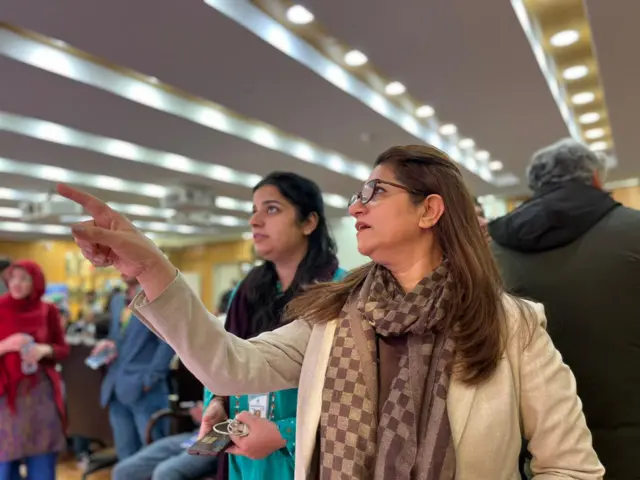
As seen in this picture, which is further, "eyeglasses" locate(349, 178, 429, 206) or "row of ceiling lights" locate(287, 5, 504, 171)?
"row of ceiling lights" locate(287, 5, 504, 171)

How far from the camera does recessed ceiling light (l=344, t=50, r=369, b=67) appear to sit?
4.11 m

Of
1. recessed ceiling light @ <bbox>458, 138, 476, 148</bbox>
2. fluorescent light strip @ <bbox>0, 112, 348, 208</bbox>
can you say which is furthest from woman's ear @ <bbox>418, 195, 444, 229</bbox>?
recessed ceiling light @ <bbox>458, 138, 476, 148</bbox>

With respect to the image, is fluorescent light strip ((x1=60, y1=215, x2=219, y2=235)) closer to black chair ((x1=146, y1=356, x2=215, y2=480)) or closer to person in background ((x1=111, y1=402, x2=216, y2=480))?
black chair ((x1=146, y1=356, x2=215, y2=480))

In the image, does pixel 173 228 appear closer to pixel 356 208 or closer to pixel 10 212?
pixel 10 212

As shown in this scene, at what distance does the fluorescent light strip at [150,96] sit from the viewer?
388cm

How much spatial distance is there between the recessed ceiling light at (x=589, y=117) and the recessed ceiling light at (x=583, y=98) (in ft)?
1.43

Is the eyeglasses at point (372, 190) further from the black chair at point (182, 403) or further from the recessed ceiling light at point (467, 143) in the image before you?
the recessed ceiling light at point (467, 143)

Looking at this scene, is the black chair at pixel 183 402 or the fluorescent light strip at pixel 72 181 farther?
the fluorescent light strip at pixel 72 181

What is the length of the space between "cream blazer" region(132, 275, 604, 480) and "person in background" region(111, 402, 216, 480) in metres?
1.59

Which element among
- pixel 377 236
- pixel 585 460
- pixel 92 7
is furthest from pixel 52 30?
pixel 585 460

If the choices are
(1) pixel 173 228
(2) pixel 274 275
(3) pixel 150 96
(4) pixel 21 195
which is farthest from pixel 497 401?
(1) pixel 173 228

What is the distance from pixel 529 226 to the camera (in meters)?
1.48

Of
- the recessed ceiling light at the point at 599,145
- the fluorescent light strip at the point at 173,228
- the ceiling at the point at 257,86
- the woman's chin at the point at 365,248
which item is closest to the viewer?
the woman's chin at the point at 365,248

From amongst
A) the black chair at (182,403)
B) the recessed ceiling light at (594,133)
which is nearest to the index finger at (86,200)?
the black chair at (182,403)
